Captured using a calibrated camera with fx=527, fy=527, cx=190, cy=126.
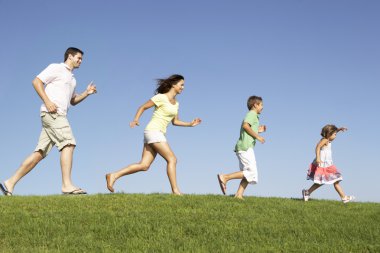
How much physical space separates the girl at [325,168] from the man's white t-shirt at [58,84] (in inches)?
264

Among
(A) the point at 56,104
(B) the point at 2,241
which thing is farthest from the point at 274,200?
(B) the point at 2,241

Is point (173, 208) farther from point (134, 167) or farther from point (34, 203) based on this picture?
point (34, 203)

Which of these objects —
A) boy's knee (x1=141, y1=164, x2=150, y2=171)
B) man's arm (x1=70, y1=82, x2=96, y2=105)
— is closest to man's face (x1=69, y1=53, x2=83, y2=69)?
man's arm (x1=70, y1=82, x2=96, y2=105)

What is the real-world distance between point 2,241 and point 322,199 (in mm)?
8695

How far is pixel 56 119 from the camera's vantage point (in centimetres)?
1185

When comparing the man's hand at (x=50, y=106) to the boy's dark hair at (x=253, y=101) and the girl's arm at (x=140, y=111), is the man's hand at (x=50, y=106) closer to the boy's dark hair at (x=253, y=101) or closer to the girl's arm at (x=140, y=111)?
the girl's arm at (x=140, y=111)

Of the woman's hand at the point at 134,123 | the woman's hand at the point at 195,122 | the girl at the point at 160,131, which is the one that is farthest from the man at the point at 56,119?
the woman's hand at the point at 195,122

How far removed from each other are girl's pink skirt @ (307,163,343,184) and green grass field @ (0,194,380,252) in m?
1.99

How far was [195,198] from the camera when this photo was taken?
11.7m

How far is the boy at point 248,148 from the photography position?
12336 mm

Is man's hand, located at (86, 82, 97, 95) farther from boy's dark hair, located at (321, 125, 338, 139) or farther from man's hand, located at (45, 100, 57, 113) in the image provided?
boy's dark hair, located at (321, 125, 338, 139)

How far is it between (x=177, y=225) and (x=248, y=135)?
369cm

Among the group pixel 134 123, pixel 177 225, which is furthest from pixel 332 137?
pixel 177 225

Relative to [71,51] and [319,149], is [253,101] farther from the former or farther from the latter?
[71,51]
